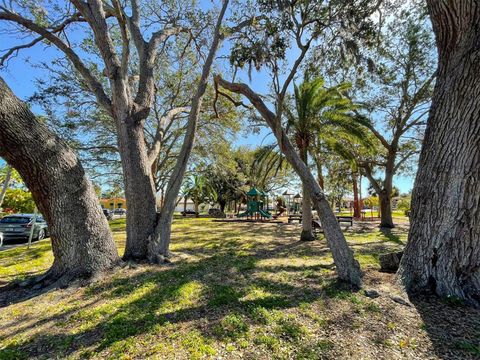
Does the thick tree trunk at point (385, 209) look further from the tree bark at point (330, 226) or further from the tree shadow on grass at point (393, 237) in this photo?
the tree bark at point (330, 226)

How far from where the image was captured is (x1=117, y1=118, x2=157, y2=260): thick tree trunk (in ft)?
18.8

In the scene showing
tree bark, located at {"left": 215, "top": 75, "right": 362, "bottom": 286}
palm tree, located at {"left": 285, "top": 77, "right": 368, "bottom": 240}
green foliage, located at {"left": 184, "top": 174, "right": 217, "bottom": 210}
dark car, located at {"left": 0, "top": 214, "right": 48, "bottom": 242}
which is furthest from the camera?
green foliage, located at {"left": 184, "top": 174, "right": 217, "bottom": 210}

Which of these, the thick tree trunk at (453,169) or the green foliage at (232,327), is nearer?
the green foliage at (232,327)

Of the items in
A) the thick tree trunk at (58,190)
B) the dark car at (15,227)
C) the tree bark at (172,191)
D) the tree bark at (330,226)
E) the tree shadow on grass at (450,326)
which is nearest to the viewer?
the tree shadow on grass at (450,326)

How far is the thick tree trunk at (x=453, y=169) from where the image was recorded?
3593mm

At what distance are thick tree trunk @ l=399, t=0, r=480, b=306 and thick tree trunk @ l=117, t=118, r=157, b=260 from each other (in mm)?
5367

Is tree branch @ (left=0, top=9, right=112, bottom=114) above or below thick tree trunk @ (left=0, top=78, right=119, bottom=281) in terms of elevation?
above

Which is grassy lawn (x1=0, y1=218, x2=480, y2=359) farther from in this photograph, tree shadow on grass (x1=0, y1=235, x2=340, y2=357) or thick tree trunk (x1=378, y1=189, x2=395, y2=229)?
thick tree trunk (x1=378, y1=189, x2=395, y2=229)

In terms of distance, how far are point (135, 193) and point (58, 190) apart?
5.34 feet

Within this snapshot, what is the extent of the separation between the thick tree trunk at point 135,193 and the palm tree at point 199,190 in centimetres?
2071

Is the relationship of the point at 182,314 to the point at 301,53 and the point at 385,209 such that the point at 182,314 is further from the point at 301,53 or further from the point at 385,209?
the point at 385,209

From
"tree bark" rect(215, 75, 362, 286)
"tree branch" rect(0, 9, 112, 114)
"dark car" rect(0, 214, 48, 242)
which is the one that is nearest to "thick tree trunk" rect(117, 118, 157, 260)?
"tree branch" rect(0, 9, 112, 114)

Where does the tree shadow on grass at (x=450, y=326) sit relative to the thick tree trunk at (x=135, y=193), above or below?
below

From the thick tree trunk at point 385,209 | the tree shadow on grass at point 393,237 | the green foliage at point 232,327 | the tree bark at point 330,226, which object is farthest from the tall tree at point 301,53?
the thick tree trunk at point 385,209
